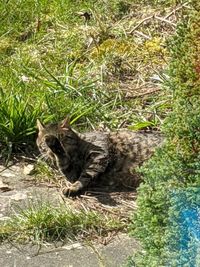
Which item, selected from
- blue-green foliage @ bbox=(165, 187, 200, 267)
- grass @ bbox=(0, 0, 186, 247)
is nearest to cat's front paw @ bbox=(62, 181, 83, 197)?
grass @ bbox=(0, 0, 186, 247)

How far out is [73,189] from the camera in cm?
566

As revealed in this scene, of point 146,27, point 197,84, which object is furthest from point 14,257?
point 146,27

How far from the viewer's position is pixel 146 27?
8219 millimetres

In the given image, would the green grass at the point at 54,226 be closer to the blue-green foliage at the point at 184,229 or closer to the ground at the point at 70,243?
the ground at the point at 70,243

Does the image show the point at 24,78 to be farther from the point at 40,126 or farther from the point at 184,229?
the point at 184,229

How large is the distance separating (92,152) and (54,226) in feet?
3.11

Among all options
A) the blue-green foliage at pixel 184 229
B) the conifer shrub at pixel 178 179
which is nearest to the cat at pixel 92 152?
the conifer shrub at pixel 178 179

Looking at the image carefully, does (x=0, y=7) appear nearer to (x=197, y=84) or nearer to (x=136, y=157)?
(x=136, y=157)

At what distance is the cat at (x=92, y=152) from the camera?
5.83 metres

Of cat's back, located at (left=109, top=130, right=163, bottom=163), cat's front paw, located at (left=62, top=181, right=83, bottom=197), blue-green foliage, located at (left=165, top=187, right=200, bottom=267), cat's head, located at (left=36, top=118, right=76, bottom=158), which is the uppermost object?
blue-green foliage, located at (left=165, top=187, right=200, bottom=267)

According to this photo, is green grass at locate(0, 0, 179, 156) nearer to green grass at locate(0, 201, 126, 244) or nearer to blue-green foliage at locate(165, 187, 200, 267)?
green grass at locate(0, 201, 126, 244)

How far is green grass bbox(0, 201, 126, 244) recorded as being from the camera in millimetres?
5047

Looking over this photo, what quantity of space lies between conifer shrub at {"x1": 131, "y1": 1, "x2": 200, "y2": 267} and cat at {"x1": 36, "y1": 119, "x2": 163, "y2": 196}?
203cm

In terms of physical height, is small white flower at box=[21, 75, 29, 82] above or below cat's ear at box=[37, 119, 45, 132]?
below
